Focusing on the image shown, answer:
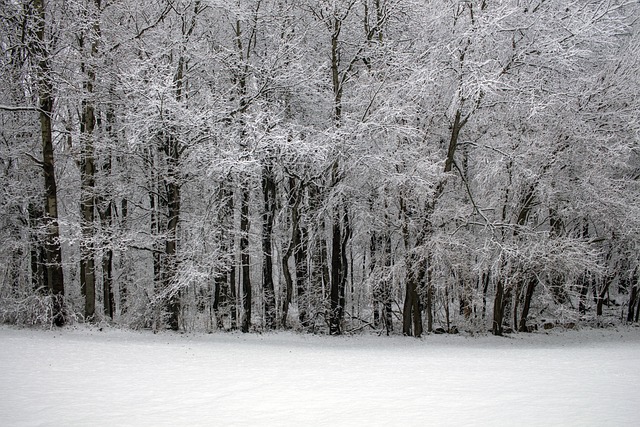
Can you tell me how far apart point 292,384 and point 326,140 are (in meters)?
8.05

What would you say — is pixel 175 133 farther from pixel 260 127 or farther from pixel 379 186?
pixel 379 186

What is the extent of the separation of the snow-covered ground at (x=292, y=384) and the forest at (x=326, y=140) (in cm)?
319

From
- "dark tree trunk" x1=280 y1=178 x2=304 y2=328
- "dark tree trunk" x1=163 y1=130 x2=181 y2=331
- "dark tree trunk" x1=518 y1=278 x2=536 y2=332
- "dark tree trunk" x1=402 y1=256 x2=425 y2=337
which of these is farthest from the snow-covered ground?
"dark tree trunk" x1=518 y1=278 x2=536 y2=332

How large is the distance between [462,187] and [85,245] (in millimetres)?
12570

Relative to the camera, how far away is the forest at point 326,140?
14.1m

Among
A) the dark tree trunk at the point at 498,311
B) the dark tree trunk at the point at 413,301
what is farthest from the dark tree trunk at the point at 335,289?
the dark tree trunk at the point at 498,311

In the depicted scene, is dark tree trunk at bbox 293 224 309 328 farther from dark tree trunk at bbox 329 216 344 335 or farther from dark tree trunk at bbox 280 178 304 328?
dark tree trunk at bbox 329 216 344 335

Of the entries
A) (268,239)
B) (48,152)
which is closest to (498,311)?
(268,239)

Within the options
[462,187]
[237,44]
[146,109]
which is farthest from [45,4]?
[462,187]

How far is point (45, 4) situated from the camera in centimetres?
1391

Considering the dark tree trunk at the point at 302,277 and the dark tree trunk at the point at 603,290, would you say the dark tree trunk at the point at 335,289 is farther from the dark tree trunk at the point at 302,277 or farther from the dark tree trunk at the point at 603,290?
the dark tree trunk at the point at 603,290

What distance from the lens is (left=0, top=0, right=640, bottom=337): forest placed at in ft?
46.3

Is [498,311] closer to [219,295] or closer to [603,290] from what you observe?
[603,290]

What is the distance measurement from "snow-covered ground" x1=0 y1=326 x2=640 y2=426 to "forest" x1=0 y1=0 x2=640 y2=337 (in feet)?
10.5
